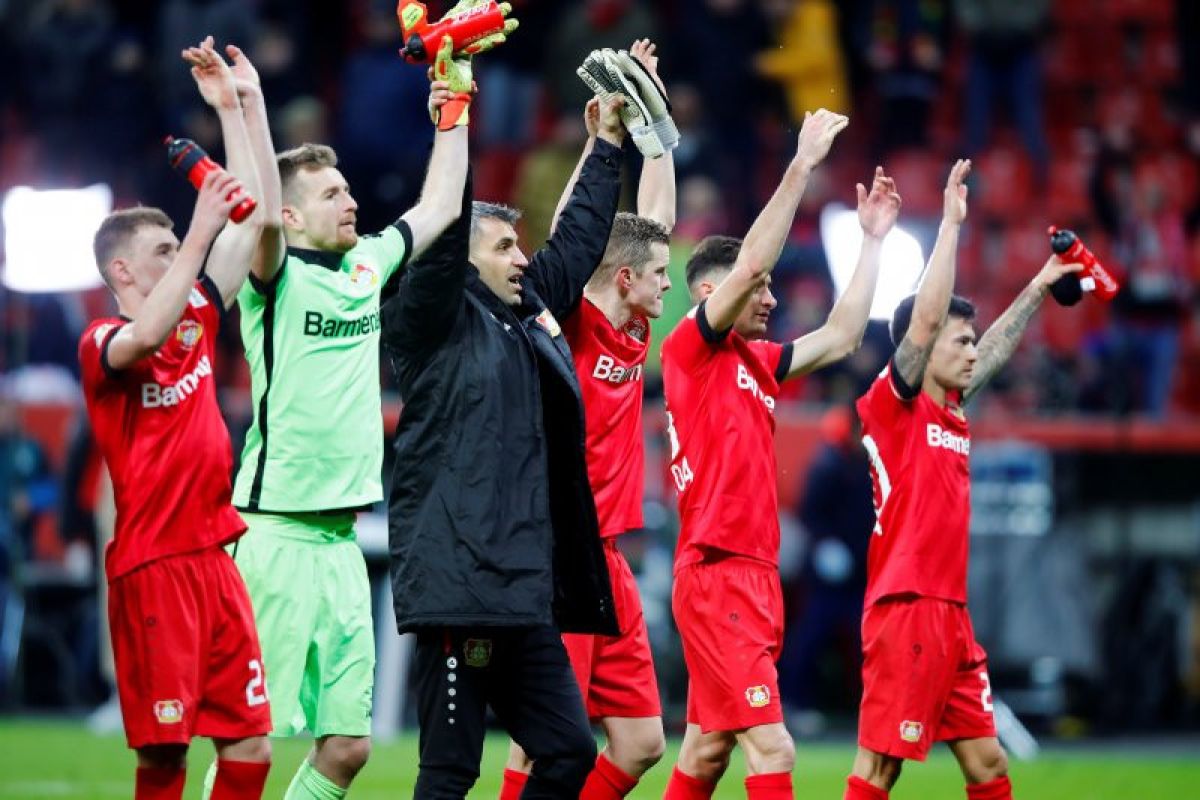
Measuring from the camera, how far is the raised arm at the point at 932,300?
29.3ft

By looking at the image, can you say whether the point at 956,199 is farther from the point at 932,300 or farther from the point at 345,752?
the point at 345,752

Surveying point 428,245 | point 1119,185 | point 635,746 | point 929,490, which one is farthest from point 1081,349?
point 428,245

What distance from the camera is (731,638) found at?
27.3ft

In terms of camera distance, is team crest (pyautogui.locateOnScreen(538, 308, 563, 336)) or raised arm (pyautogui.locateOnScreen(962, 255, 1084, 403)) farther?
raised arm (pyautogui.locateOnScreen(962, 255, 1084, 403))

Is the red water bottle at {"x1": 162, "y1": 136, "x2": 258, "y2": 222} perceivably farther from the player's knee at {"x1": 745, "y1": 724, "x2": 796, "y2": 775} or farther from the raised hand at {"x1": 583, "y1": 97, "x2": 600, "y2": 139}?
the player's knee at {"x1": 745, "y1": 724, "x2": 796, "y2": 775}

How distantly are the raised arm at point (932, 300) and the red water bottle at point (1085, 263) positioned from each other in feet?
1.92

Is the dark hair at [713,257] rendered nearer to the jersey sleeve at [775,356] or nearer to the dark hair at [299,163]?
the jersey sleeve at [775,356]

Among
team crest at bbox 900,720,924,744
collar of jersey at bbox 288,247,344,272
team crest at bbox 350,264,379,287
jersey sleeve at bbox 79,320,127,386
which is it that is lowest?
team crest at bbox 900,720,924,744

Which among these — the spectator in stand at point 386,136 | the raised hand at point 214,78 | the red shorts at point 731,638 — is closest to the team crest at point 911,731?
the red shorts at point 731,638

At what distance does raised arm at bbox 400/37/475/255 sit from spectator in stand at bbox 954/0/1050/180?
1305 centimetres

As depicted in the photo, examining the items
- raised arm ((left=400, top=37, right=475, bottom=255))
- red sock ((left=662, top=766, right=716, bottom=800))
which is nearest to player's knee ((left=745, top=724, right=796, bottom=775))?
red sock ((left=662, top=766, right=716, bottom=800))

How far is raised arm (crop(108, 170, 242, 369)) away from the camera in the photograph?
22.6 feet

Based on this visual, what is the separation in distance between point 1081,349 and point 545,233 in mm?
4860

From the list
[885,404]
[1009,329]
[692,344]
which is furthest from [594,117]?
[1009,329]
